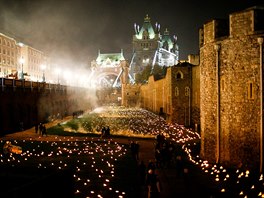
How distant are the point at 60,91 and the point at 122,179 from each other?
43.3 meters

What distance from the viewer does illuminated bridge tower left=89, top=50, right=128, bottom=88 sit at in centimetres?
16625

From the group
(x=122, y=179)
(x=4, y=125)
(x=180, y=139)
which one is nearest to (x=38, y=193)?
(x=122, y=179)

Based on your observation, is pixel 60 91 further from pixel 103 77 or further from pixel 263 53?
pixel 103 77

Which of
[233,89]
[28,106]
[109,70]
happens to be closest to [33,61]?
[109,70]

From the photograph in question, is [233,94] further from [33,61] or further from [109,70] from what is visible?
[109,70]

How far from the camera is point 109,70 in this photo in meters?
176

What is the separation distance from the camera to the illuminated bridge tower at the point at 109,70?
545 feet

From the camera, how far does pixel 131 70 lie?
175000mm

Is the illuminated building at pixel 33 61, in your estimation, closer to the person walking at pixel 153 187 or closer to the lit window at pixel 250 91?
Answer: the lit window at pixel 250 91

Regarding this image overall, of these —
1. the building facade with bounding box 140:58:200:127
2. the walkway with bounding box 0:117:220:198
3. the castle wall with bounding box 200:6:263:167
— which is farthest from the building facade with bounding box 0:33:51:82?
the walkway with bounding box 0:117:220:198

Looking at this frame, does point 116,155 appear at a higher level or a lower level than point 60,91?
lower

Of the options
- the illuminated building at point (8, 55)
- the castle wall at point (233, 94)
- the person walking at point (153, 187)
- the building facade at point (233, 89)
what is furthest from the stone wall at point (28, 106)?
the illuminated building at point (8, 55)

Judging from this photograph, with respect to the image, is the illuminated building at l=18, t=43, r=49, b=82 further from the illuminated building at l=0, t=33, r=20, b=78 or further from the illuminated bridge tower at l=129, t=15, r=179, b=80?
the illuminated bridge tower at l=129, t=15, r=179, b=80

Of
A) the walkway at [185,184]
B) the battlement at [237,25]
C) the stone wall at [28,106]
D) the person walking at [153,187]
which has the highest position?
the battlement at [237,25]
